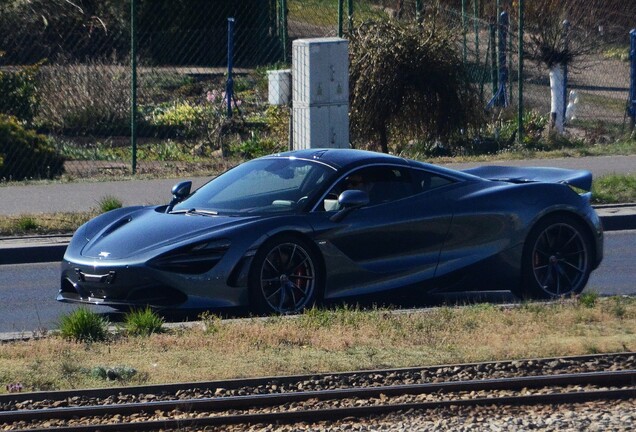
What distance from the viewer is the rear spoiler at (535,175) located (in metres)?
10.6

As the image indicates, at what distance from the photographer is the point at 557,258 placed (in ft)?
33.3

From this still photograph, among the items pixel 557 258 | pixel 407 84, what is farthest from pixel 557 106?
pixel 557 258

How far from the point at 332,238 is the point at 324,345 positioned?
4.65ft

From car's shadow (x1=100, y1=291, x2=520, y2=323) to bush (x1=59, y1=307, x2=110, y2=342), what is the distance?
85 centimetres

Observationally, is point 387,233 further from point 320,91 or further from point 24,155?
point 24,155

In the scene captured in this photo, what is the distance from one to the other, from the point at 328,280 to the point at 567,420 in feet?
10.1

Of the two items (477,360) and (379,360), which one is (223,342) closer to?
(379,360)

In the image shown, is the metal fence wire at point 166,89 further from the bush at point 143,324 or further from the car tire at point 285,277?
the bush at point 143,324

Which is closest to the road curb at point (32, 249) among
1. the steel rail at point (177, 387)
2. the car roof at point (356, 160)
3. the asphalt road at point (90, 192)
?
the asphalt road at point (90, 192)

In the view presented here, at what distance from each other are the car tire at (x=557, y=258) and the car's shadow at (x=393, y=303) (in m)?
0.25

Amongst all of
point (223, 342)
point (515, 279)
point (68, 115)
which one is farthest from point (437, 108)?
point (223, 342)

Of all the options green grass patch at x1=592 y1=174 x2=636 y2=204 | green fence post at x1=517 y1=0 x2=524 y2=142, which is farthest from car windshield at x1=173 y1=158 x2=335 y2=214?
green fence post at x1=517 y1=0 x2=524 y2=142

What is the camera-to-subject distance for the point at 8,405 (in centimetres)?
708

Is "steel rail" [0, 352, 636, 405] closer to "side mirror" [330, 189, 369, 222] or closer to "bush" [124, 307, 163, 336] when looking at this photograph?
"bush" [124, 307, 163, 336]
